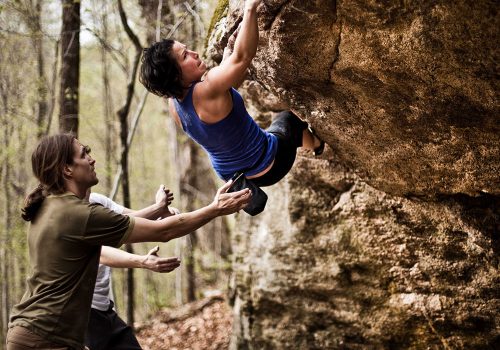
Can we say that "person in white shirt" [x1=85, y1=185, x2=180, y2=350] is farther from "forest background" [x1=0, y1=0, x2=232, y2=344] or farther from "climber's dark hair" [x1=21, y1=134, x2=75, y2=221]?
"forest background" [x1=0, y1=0, x2=232, y2=344]

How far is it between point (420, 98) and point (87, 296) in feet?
9.28

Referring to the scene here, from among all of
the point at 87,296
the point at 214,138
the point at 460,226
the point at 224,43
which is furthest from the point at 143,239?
the point at 460,226

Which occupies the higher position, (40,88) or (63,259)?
(40,88)

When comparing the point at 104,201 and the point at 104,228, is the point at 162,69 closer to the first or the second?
the point at 104,228

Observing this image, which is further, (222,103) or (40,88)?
(40,88)

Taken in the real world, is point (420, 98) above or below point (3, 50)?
below

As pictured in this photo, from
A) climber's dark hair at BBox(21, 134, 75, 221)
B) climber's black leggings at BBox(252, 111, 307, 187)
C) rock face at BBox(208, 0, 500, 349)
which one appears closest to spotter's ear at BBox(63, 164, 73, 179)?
climber's dark hair at BBox(21, 134, 75, 221)

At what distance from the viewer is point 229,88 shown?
4008 mm

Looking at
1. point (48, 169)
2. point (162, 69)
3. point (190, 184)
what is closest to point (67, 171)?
point (48, 169)

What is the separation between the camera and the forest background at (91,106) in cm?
776

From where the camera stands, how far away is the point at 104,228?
3422 mm

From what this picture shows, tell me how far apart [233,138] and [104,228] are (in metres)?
1.35

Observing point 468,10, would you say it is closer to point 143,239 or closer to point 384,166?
point 384,166

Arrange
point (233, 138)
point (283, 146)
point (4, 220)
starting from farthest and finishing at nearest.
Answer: point (4, 220)
point (283, 146)
point (233, 138)
